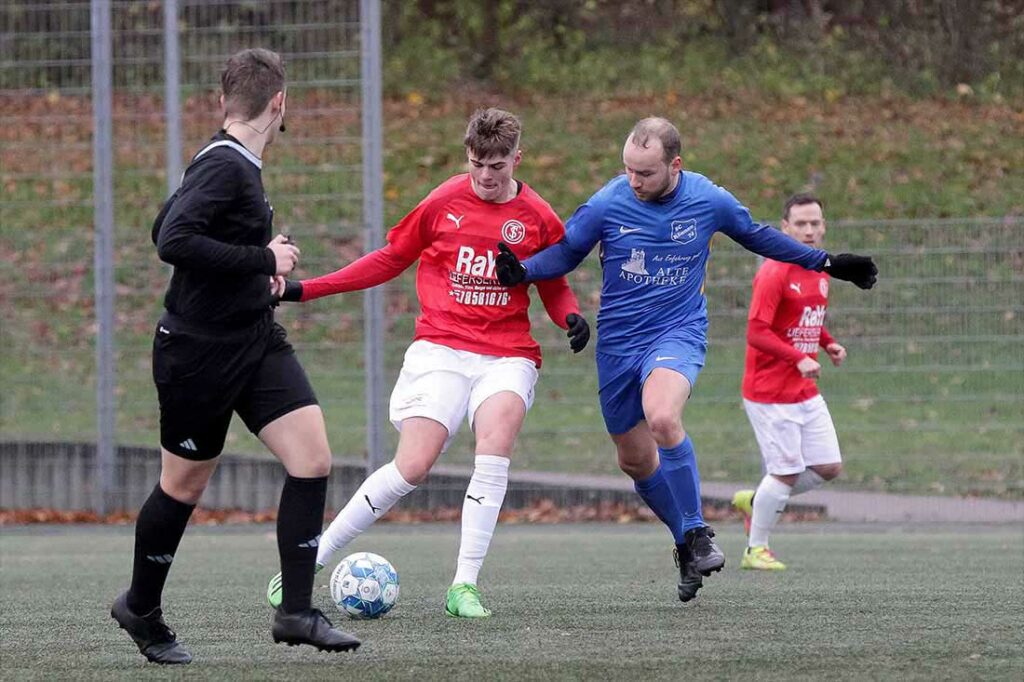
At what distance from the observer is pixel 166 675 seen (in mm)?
4863

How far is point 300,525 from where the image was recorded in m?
5.04

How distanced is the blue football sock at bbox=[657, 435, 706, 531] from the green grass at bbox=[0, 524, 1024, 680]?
36 cm

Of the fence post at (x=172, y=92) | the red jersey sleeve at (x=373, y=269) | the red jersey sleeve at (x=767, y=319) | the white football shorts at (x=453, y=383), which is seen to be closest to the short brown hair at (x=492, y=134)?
the red jersey sleeve at (x=373, y=269)

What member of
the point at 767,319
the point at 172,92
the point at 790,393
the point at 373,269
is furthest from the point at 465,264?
the point at 172,92

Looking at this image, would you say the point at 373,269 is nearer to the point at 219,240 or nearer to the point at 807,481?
the point at 219,240

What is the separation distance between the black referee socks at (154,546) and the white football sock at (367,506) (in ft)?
4.42

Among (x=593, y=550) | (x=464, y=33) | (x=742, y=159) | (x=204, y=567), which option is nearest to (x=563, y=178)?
(x=742, y=159)

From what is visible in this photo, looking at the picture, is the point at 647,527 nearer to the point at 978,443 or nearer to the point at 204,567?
the point at 978,443

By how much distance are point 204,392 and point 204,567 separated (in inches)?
154

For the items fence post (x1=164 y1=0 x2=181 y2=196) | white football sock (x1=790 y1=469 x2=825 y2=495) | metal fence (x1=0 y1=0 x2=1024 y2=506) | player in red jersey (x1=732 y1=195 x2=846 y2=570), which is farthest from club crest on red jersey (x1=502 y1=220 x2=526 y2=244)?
fence post (x1=164 y1=0 x2=181 y2=196)

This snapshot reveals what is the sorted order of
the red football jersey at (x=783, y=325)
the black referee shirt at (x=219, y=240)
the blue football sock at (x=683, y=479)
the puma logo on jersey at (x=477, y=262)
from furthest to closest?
the red football jersey at (x=783, y=325)
the blue football sock at (x=683, y=479)
the puma logo on jersey at (x=477, y=262)
the black referee shirt at (x=219, y=240)

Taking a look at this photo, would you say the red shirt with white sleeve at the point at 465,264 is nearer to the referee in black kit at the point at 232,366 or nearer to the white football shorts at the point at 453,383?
the white football shorts at the point at 453,383

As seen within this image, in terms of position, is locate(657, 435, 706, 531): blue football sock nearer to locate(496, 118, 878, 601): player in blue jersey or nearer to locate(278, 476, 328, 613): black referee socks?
locate(496, 118, 878, 601): player in blue jersey

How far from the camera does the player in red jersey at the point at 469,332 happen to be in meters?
6.39
